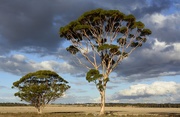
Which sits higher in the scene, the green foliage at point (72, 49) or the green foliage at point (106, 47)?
the green foliage at point (72, 49)

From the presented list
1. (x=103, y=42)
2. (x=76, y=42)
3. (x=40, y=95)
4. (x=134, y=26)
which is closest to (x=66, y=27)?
(x=76, y=42)

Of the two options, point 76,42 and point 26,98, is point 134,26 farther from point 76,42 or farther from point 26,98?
point 26,98

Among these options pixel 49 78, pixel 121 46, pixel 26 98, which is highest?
pixel 121 46

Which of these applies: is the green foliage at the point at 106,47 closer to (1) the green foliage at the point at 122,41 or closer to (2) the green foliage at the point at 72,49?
(1) the green foliage at the point at 122,41

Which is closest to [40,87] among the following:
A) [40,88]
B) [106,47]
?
[40,88]

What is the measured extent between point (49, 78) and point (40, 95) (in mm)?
3236

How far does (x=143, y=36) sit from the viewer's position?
48.6 m

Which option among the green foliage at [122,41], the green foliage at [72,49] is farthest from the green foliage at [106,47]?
the green foliage at [72,49]

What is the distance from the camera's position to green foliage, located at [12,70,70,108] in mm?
52812

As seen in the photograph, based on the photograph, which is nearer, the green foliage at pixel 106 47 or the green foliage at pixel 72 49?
the green foliage at pixel 106 47

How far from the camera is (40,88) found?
52031 millimetres

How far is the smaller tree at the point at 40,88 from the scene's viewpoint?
52.8 meters

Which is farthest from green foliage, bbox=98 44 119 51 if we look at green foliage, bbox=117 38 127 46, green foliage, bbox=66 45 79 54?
green foliage, bbox=66 45 79 54

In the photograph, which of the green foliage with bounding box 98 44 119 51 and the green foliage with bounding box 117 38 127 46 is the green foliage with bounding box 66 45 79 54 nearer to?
the green foliage with bounding box 98 44 119 51
